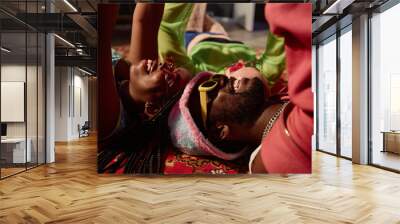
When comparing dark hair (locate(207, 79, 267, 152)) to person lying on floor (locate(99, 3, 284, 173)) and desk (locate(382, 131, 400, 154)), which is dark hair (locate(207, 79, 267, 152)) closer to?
person lying on floor (locate(99, 3, 284, 173))

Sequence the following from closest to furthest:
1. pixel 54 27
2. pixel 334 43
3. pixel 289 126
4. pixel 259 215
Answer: pixel 259 215 < pixel 289 126 < pixel 54 27 < pixel 334 43

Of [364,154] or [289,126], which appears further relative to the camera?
[364,154]

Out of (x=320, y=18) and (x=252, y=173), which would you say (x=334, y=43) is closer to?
(x=320, y=18)

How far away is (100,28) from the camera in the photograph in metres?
5.91

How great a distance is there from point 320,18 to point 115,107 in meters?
4.53

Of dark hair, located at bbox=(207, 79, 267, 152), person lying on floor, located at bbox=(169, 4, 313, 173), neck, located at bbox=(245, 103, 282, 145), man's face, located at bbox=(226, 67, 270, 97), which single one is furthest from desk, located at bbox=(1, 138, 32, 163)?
neck, located at bbox=(245, 103, 282, 145)

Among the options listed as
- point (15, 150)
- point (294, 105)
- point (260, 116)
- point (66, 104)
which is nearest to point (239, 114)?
point (260, 116)

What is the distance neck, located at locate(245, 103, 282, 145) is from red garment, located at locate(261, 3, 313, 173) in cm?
11

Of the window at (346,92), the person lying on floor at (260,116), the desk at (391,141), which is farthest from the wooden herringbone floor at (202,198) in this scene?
the window at (346,92)

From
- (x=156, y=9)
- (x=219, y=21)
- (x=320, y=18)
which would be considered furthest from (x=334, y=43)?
(x=156, y=9)

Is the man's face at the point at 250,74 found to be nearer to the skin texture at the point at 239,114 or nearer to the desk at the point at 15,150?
the skin texture at the point at 239,114

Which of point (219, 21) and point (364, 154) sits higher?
point (219, 21)

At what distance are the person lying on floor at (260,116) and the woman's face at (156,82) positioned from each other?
21 cm

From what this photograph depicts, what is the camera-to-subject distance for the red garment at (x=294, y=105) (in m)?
5.73
